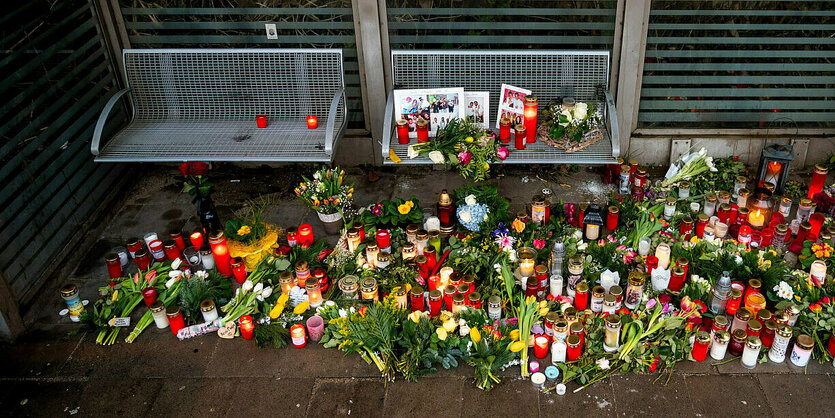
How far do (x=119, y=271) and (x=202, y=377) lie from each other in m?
1.40

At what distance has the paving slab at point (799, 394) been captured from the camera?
3.70 m

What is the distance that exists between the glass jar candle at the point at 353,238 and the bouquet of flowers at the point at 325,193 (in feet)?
1.27

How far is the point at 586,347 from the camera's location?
161 inches

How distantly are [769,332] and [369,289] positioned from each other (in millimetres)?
2558

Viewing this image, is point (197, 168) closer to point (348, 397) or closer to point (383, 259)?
point (383, 259)

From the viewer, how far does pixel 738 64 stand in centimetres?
575

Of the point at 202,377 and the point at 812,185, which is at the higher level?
the point at 812,185

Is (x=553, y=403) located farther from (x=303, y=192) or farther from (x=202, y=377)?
(x=303, y=192)

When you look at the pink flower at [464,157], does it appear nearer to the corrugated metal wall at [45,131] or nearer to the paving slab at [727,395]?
Answer: the paving slab at [727,395]

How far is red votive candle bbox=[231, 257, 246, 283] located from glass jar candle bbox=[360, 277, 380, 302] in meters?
1.01

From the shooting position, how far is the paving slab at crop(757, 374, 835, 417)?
370 cm

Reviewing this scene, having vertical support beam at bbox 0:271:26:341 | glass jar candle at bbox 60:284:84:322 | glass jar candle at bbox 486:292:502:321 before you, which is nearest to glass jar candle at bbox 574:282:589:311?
glass jar candle at bbox 486:292:502:321

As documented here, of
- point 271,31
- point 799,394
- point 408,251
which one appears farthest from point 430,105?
point 799,394

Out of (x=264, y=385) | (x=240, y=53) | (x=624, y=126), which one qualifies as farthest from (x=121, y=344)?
(x=624, y=126)
